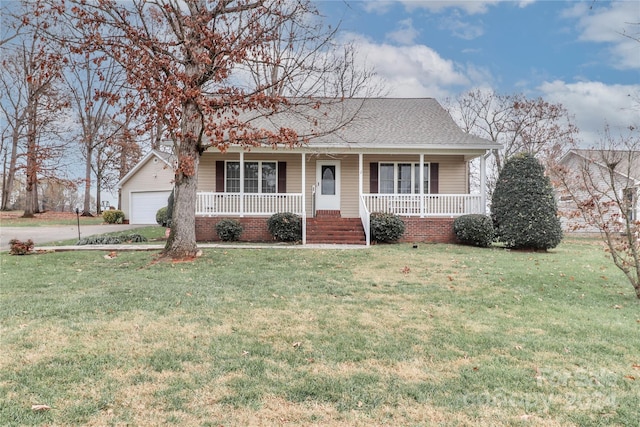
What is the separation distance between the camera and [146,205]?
23.1 metres

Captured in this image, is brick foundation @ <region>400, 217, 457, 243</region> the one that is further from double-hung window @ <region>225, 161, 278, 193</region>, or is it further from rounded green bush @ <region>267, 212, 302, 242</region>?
double-hung window @ <region>225, 161, 278, 193</region>

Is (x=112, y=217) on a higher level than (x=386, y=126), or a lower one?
lower

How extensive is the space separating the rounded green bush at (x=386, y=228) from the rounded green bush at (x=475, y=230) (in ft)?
6.27

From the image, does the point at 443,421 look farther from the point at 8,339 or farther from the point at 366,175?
the point at 366,175

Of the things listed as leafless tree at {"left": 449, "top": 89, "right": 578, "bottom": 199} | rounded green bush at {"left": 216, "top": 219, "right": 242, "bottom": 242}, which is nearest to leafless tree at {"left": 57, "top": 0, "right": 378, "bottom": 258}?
rounded green bush at {"left": 216, "top": 219, "right": 242, "bottom": 242}

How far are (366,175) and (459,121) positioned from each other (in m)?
17.9

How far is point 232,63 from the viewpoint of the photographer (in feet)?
26.3

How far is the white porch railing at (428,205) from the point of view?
13438 mm

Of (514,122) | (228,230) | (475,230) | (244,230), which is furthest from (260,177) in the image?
(514,122)

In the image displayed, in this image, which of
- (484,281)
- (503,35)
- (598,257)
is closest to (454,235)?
(598,257)

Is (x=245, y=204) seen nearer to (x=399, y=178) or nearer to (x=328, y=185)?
(x=328, y=185)

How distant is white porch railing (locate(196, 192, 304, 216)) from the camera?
13414 millimetres

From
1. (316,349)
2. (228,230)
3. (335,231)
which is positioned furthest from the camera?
(335,231)

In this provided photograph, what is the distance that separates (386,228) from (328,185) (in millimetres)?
3535
